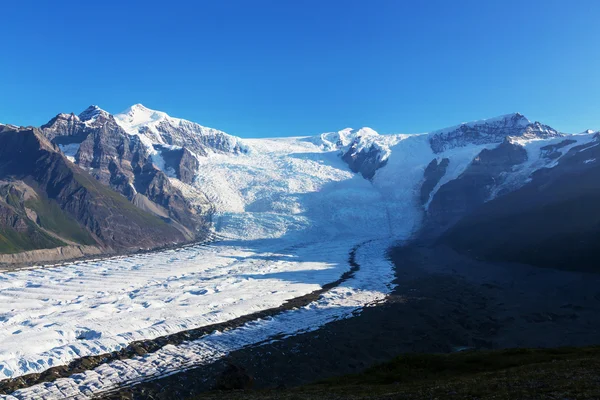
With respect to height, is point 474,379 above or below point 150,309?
above

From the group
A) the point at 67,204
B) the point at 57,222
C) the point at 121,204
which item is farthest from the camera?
the point at 121,204

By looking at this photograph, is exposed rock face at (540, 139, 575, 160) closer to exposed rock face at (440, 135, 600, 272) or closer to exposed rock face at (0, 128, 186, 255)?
exposed rock face at (440, 135, 600, 272)

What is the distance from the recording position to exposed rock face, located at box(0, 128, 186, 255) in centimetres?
13738

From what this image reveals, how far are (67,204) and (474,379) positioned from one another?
517ft

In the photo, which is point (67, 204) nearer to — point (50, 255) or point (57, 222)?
point (57, 222)

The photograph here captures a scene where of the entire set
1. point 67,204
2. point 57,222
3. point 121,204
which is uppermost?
point 67,204

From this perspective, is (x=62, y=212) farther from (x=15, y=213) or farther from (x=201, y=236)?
(x=201, y=236)

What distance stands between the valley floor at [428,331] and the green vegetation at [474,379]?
607 mm

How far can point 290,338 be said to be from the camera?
1950 inches

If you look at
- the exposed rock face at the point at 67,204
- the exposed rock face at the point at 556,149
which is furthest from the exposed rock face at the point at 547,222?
the exposed rock face at the point at 67,204

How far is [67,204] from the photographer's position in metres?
149

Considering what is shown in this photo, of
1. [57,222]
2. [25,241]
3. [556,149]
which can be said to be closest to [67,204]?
[57,222]

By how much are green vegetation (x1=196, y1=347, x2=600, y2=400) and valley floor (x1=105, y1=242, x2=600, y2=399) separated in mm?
607

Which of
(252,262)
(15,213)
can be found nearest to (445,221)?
(252,262)
